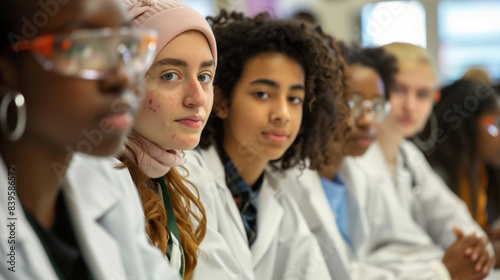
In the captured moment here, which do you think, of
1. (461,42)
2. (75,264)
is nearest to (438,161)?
(75,264)

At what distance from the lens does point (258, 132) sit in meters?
1.39

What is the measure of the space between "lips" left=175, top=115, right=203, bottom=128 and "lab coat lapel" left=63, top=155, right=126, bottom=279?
0.23 m

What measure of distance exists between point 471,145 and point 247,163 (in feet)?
4.84

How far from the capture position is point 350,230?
193 cm

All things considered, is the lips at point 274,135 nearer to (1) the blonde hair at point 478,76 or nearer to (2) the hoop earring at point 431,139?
(2) the hoop earring at point 431,139

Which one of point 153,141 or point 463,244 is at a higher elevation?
point 153,141

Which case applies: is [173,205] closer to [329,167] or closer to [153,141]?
[153,141]

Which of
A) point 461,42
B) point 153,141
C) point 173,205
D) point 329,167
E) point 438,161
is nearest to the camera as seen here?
point 153,141

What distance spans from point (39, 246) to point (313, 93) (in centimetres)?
92

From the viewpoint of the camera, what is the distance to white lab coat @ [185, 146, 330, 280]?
1313 millimetres

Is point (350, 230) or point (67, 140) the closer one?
point (67, 140)

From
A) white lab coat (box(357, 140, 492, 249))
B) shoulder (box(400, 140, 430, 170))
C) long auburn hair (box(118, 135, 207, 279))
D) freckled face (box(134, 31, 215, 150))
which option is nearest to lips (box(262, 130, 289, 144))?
long auburn hair (box(118, 135, 207, 279))

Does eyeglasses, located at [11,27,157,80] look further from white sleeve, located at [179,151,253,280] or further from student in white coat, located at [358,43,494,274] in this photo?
student in white coat, located at [358,43,494,274]

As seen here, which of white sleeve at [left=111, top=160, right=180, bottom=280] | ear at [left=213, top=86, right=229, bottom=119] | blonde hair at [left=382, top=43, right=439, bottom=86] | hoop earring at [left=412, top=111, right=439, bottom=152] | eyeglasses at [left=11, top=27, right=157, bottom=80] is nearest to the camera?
eyeglasses at [left=11, top=27, right=157, bottom=80]
